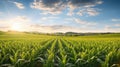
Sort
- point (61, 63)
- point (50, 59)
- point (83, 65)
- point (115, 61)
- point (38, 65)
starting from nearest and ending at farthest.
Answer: point (61, 63) → point (50, 59) → point (83, 65) → point (38, 65) → point (115, 61)

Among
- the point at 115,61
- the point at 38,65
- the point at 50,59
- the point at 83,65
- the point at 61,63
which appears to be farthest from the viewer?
the point at 115,61

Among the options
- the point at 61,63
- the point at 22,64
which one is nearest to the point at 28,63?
the point at 22,64

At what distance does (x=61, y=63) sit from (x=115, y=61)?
5.46 m

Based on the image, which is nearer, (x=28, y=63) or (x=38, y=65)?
(x=28, y=63)

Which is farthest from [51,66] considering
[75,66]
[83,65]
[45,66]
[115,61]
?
[115,61]

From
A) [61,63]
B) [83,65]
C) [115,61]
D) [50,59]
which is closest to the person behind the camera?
[61,63]

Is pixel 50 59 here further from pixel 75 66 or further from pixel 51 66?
pixel 75 66

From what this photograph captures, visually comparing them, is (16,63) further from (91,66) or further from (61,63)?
(91,66)

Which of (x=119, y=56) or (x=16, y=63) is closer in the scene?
(x=16, y=63)

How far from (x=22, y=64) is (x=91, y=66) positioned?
357cm

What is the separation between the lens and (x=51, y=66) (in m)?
8.84

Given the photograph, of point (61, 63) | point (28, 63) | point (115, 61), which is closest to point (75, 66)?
point (61, 63)

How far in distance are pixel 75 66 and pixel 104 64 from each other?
5.08ft

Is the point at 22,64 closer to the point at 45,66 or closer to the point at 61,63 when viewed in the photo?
the point at 45,66
